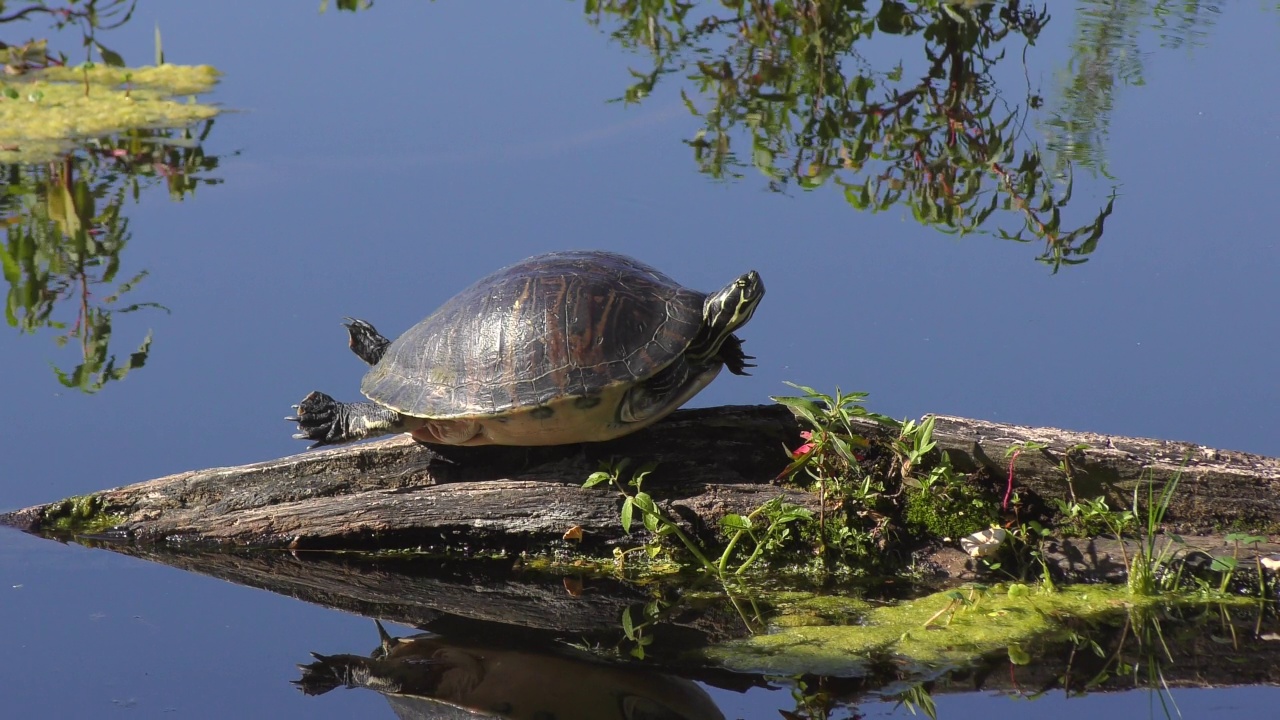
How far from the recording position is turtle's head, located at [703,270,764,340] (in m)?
4.26

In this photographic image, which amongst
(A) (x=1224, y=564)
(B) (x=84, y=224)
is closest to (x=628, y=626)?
(A) (x=1224, y=564)

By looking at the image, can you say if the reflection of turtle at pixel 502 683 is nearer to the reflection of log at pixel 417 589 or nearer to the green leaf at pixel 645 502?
the reflection of log at pixel 417 589

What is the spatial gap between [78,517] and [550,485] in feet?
6.04

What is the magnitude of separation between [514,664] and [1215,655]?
216 cm

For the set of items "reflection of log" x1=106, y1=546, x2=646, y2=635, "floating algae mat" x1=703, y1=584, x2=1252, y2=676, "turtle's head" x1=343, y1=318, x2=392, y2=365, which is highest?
"turtle's head" x1=343, y1=318, x2=392, y2=365

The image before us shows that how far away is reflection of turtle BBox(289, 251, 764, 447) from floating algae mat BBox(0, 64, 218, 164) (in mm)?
4644

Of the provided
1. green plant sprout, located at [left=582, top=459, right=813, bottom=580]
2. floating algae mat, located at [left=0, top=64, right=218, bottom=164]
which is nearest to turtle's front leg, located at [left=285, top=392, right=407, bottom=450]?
green plant sprout, located at [left=582, top=459, right=813, bottom=580]

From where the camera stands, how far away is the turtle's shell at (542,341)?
4.17m

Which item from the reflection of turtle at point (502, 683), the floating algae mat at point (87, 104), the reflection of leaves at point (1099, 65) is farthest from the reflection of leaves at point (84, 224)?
the reflection of leaves at point (1099, 65)

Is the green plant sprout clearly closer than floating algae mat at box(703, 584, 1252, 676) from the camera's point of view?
No

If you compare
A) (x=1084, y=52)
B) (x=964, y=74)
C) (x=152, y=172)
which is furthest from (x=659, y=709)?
(x=1084, y=52)

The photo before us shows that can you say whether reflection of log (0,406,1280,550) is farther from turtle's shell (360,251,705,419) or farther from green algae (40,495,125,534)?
turtle's shell (360,251,705,419)

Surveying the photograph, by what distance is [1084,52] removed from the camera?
351 inches

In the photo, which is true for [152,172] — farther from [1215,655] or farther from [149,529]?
[1215,655]
